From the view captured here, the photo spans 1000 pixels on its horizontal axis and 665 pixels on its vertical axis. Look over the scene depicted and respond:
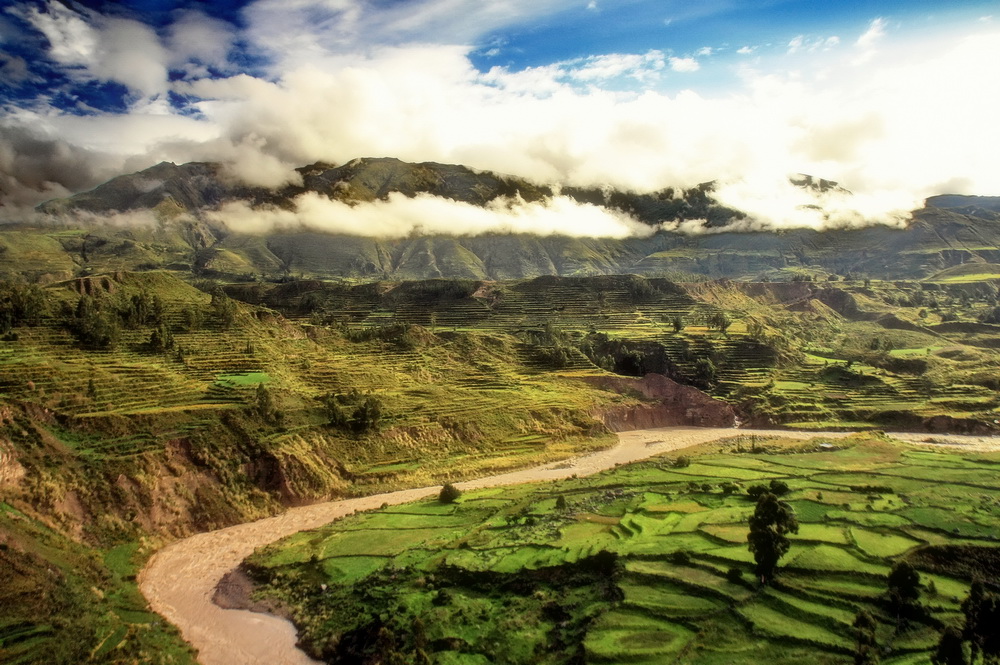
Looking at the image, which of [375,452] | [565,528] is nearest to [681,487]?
[565,528]

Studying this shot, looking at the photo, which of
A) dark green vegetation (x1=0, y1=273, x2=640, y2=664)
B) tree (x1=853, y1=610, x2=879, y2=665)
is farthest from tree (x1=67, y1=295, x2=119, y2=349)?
tree (x1=853, y1=610, x2=879, y2=665)

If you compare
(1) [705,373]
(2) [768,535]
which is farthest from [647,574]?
(1) [705,373]

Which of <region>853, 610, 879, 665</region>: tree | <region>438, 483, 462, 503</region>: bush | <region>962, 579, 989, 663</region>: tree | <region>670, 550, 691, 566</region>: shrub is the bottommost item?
<region>438, 483, 462, 503</region>: bush

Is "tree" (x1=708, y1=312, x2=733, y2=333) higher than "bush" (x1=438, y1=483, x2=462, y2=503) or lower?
higher

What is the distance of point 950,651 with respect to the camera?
26.1 metres

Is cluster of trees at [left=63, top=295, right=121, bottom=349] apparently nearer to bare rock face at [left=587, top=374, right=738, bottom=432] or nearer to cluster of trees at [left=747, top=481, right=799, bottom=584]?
bare rock face at [left=587, top=374, right=738, bottom=432]

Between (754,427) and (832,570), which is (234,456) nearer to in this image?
(832,570)

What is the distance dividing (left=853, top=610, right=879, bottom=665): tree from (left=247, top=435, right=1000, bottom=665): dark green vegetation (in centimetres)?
11

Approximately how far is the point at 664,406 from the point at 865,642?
72.1m

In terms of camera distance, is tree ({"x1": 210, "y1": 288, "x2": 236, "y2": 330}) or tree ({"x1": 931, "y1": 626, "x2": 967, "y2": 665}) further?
tree ({"x1": 210, "y1": 288, "x2": 236, "y2": 330})

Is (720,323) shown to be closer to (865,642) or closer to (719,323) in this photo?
(719,323)

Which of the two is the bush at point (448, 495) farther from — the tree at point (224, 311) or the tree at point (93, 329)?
the tree at point (224, 311)

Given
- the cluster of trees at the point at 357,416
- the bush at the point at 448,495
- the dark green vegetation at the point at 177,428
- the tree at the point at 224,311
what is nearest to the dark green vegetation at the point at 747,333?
the dark green vegetation at the point at 177,428

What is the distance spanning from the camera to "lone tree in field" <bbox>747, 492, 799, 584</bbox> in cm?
3556
